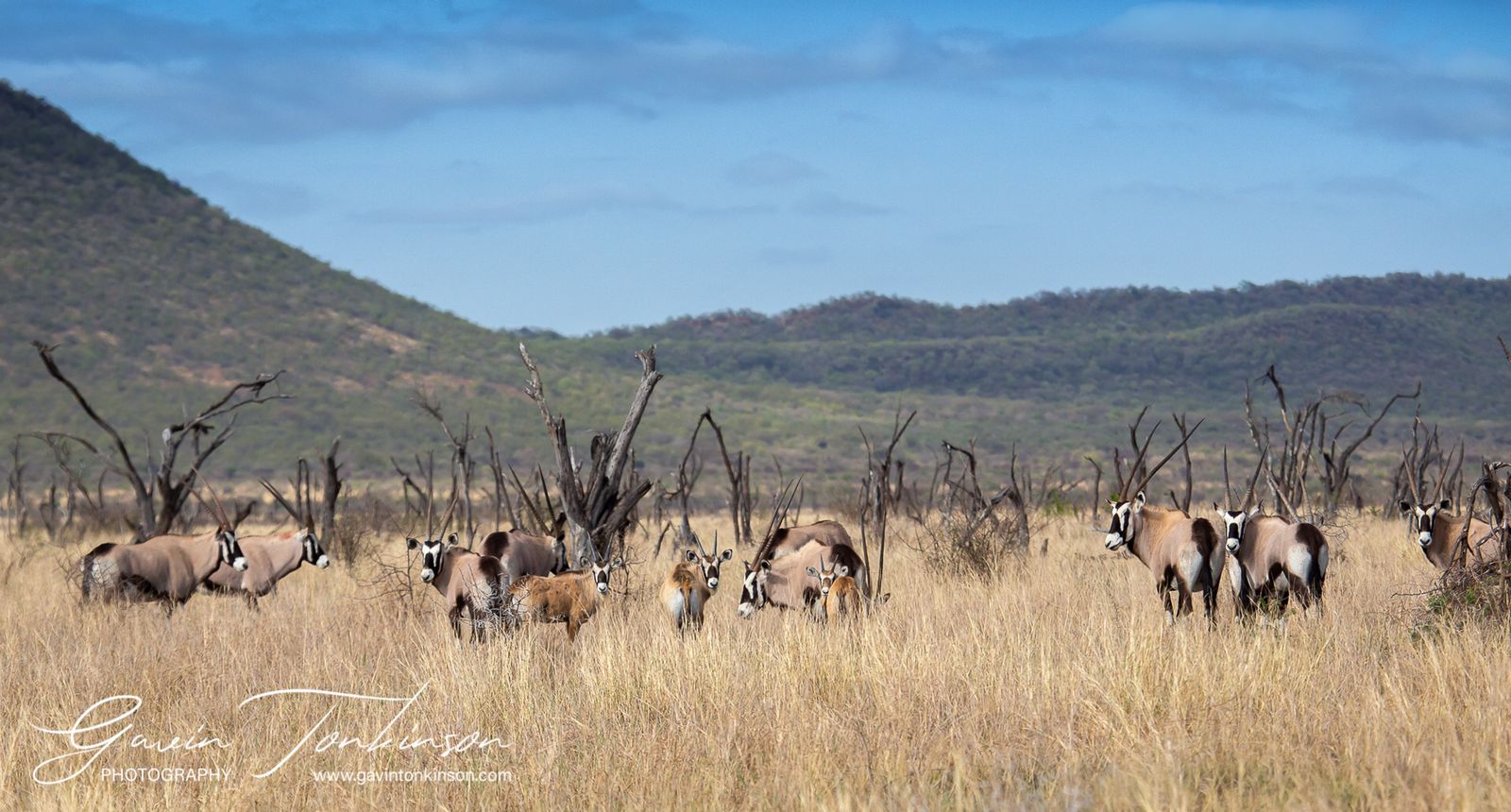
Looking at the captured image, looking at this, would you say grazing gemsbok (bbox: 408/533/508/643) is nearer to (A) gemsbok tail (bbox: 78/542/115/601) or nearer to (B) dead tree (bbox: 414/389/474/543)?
(B) dead tree (bbox: 414/389/474/543)

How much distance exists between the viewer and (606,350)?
344 ft

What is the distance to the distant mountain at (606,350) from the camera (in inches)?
2557

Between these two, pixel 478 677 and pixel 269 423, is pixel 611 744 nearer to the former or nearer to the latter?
pixel 478 677

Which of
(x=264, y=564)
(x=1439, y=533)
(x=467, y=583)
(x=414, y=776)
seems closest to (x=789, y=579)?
(x=467, y=583)

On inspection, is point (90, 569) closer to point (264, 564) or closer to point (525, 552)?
point (264, 564)

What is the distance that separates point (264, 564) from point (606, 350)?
9152 cm

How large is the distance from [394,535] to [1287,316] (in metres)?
96.5

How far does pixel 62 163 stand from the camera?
84.0m

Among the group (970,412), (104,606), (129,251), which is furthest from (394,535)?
(970,412)

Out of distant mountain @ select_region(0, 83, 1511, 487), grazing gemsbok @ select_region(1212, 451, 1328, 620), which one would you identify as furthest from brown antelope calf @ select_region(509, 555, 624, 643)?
distant mountain @ select_region(0, 83, 1511, 487)

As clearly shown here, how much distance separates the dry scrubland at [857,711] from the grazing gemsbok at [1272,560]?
0.34 metres

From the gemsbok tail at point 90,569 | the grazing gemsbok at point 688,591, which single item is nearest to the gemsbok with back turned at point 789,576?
the grazing gemsbok at point 688,591

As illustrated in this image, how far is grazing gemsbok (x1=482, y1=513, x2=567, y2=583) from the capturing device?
37.4 feet

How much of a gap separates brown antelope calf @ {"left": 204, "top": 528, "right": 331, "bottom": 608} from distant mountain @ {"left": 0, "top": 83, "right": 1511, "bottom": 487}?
31776 mm
